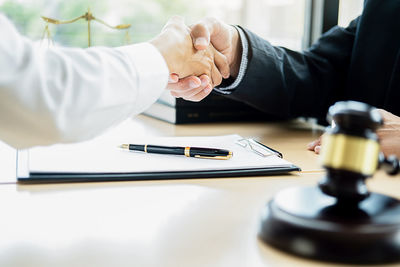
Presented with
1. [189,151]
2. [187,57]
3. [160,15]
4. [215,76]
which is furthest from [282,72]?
[160,15]

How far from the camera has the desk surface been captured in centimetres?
48

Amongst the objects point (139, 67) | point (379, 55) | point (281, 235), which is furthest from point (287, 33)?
point (281, 235)

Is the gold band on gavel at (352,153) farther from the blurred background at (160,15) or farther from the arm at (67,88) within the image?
the blurred background at (160,15)

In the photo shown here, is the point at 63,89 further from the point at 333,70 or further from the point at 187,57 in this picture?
the point at 333,70

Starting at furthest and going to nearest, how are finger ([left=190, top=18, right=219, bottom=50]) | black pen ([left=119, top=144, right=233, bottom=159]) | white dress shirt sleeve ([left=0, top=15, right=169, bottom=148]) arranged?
1. finger ([left=190, top=18, right=219, bottom=50])
2. black pen ([left=119, top=144, right=233, bottom=159])
3. white dress shirt sleeve ([left=0, top=15, right=169, bottom=148])

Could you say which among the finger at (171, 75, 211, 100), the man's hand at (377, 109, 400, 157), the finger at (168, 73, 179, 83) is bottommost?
the man's hand at (377, 109, 400, 157)

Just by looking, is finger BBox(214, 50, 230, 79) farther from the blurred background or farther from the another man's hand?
the blurred background

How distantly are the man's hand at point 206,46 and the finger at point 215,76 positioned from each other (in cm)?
2

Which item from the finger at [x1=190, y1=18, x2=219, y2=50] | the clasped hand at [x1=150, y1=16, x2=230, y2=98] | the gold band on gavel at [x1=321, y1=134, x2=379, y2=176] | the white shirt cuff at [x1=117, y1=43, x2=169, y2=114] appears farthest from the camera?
the finger at [x1=190, y1=18, x2=219, y2=50]

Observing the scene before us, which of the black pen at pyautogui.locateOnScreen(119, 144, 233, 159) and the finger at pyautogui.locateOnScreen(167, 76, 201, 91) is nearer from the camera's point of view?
the black pen at pyautogui.locateOnScreen(119, 144, 233, 159)

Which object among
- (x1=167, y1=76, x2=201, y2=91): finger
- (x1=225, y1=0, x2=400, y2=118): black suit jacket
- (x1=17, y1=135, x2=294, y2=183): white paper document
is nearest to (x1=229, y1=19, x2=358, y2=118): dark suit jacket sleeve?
(x1=225, y1=0, x2=400, y2=118): black suit jacket

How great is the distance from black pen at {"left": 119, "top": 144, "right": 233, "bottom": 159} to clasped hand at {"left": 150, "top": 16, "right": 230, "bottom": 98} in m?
0.18

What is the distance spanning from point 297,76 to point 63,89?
77cm

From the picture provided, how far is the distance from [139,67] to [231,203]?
25 centimetres
